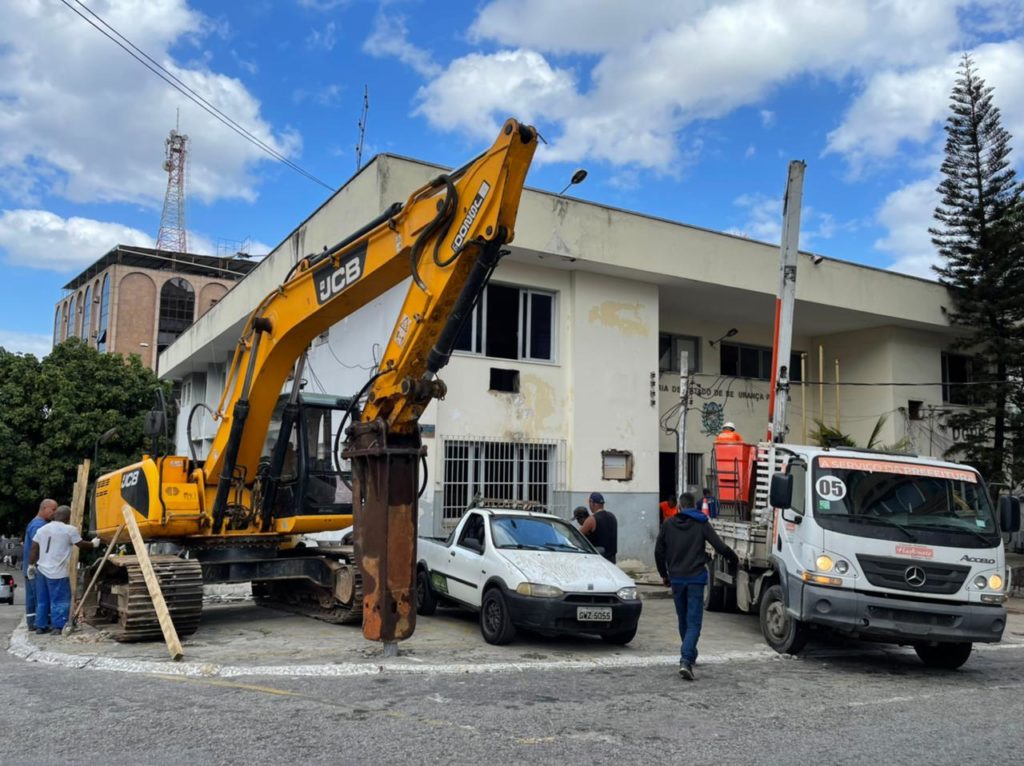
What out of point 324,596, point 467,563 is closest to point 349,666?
point 467,563

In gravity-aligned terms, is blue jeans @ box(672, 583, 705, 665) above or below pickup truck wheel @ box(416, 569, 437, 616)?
above

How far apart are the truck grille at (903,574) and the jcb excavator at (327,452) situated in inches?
183

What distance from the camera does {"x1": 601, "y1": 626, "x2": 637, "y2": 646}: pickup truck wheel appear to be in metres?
9.82

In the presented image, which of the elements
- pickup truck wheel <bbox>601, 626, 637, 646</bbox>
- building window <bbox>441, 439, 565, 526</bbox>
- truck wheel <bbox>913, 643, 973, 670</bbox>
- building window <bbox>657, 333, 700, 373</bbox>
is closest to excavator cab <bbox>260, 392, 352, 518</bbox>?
pickup truck wheel <bbox>601, 626, 637, 646</bbox>

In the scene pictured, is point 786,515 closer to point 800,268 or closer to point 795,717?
point 795,717

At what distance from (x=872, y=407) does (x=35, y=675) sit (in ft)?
70.6

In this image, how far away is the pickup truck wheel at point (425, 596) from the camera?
1173cm

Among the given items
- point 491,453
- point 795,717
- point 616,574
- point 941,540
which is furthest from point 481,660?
point 491,453

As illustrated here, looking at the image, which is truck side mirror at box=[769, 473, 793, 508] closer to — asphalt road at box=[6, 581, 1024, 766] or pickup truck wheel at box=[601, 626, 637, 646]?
asphalt road at box=[6, 581, 1024, 766]

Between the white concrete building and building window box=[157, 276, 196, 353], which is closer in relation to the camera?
the white concrete building

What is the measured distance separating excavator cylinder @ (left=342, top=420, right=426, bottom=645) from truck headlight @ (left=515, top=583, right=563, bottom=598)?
1.86m

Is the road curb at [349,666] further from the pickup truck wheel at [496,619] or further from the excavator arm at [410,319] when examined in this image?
the pickup truck wheel at [496,619]

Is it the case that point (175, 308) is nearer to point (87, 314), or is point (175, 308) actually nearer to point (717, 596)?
point (87, 314)

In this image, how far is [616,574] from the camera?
10.0 metres
